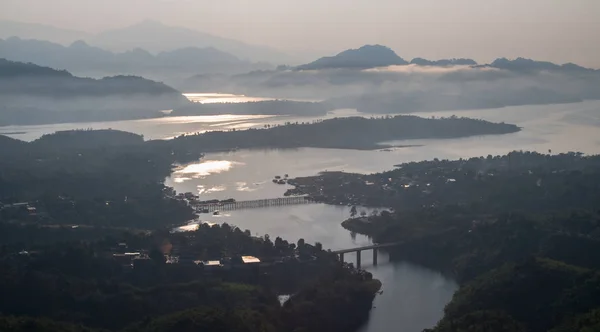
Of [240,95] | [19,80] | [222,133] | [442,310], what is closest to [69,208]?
[442,310]

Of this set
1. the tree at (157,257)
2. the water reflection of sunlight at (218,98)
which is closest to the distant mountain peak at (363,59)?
the water reflection of sunlight at (218,98)

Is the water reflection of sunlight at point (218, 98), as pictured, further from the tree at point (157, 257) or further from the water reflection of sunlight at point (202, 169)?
the tree at point (157, 257)

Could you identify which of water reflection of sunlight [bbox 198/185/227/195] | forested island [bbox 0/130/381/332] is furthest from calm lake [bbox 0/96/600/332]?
forested island [bbox 0/130/381/332]

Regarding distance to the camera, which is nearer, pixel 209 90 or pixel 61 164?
pixel 61 164

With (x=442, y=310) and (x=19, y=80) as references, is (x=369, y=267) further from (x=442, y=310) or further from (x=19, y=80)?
(x=19, y=80)

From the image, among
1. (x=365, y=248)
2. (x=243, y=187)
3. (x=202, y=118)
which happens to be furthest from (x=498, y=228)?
(x=202, y=118)

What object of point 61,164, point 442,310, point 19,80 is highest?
point 19,80

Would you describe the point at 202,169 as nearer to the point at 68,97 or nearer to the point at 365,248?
the point at 365,248
